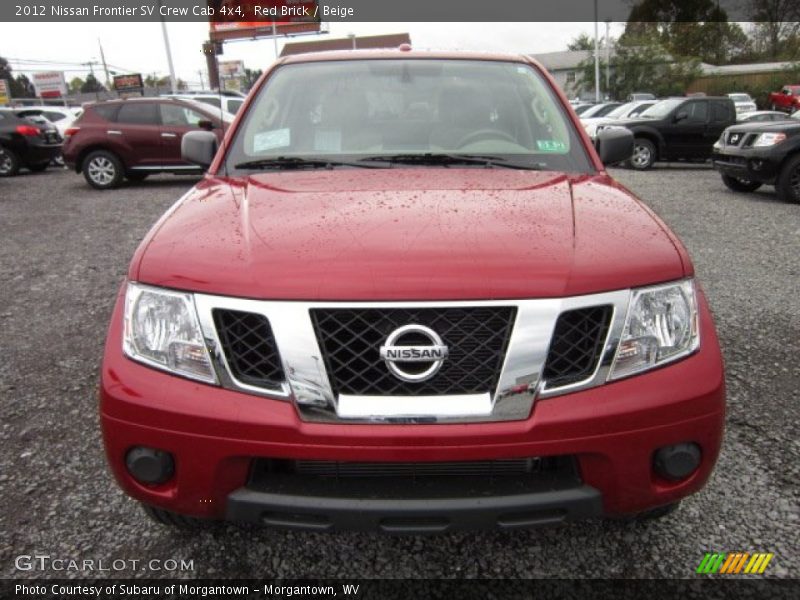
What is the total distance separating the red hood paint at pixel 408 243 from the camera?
62.0 inches

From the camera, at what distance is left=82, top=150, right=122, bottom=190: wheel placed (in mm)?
11016

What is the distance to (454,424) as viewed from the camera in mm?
1563

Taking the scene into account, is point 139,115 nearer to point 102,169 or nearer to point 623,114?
point 102,169

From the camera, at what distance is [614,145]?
302 cm

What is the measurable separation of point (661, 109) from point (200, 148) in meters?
13.2

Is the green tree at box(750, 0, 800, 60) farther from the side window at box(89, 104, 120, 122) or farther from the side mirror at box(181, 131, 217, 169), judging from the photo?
the side mirror at box(181, 131, 217, 169)

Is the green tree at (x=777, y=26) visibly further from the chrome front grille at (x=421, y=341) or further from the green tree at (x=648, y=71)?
the chrome front grille at (x=421, y=341)

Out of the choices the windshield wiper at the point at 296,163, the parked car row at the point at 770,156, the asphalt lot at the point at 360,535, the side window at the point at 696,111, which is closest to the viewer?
the asphalt lot at the point at 360,535

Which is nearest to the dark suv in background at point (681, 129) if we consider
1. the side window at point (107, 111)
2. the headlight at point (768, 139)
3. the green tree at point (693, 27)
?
the headlight at point (768, 139)

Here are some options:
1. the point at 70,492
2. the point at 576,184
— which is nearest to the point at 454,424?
the point at 576,184

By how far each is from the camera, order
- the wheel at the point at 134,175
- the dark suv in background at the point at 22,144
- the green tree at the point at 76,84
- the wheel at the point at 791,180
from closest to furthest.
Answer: the wheel at the point at 791,180
the wheel at the point at 134,175
the dark suv in background at the point at 22,144
the green tree at the point at 76,84

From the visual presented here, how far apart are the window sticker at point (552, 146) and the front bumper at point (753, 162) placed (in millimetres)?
7720

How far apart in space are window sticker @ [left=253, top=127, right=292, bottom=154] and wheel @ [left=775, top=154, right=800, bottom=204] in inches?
339

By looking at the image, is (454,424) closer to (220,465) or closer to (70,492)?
(220,465)
